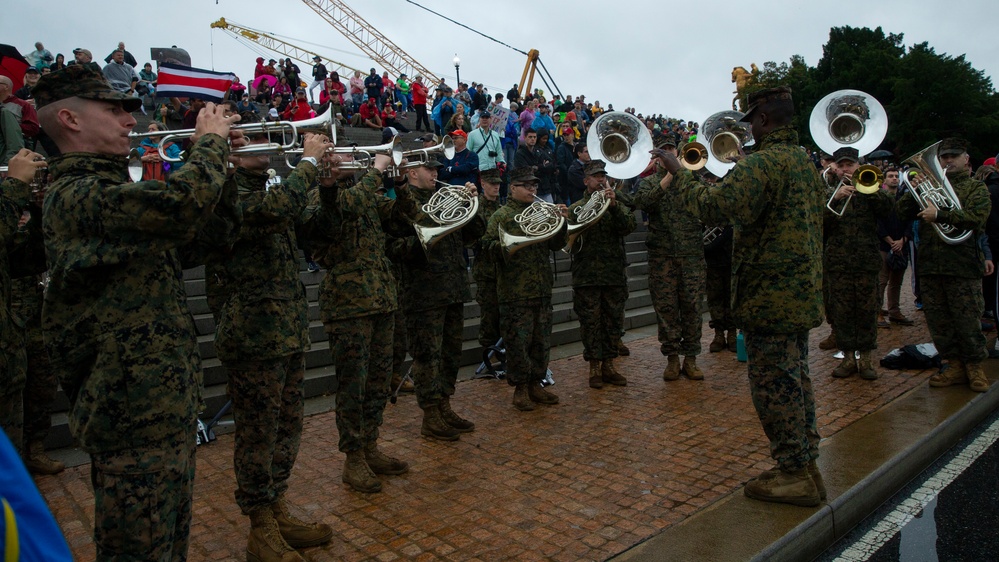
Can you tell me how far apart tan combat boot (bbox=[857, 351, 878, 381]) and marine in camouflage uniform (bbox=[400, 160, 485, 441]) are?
4.20 m

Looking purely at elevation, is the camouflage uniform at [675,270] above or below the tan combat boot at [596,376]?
above

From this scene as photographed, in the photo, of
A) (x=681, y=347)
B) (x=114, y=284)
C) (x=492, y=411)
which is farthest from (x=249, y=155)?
(x=681, y=347)

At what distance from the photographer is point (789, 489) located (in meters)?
4.07

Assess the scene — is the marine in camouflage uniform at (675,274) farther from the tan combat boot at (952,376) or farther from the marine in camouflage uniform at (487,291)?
the tan combat boot at (952,376)

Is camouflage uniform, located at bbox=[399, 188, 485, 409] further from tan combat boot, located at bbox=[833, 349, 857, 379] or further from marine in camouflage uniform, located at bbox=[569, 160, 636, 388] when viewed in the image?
tan combat boot, located at bbox=[833, 349, 857, 379]

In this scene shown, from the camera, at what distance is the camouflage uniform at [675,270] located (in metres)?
7.54

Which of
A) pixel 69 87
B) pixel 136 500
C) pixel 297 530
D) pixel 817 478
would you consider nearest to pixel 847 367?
pixel 817 478

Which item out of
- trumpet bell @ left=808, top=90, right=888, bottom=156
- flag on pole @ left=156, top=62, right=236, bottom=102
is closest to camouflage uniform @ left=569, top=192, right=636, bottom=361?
trumpet bell @ left=808, top=90, right=888, bottom=156

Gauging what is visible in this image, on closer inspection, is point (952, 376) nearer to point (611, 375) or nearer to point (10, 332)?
point (611, 375)

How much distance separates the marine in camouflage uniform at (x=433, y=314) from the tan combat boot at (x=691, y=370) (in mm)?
2795

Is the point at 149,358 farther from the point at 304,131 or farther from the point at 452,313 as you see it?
the point at 452,313

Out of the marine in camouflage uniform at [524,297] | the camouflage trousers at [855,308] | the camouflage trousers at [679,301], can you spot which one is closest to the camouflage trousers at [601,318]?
the camouflage trousers at [679,301]

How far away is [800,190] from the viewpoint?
13.6ft

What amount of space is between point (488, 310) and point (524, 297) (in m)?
1.47
